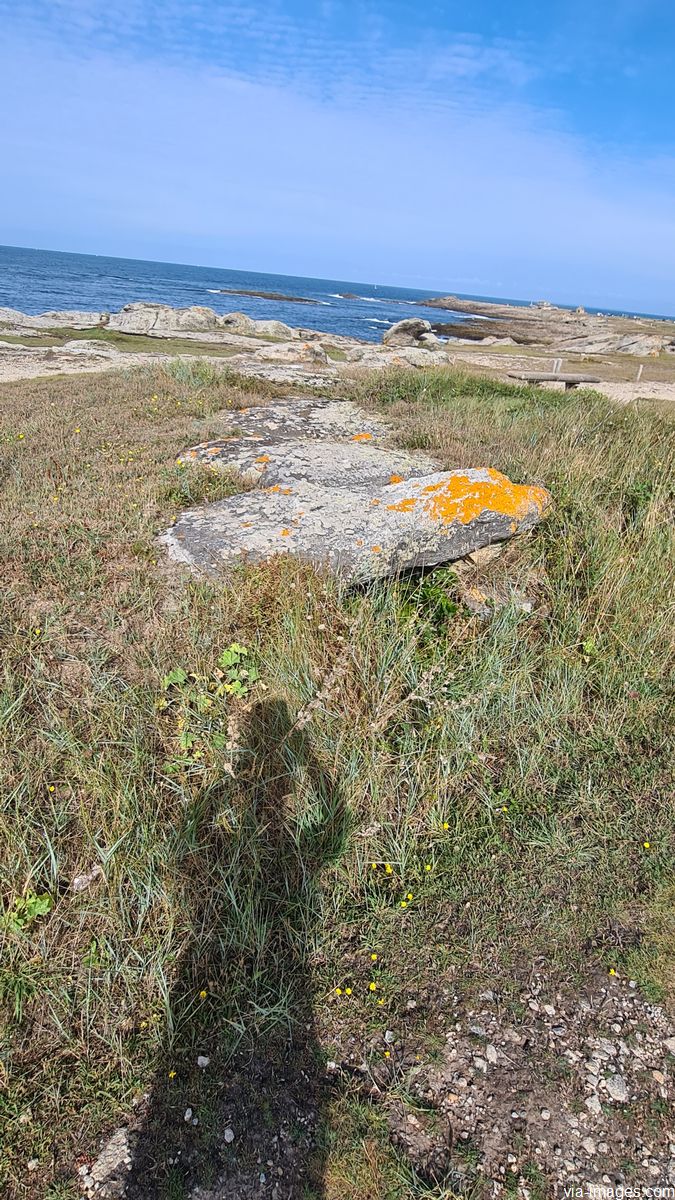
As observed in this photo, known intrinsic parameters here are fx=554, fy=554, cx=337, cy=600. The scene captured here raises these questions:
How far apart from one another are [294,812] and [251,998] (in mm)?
777

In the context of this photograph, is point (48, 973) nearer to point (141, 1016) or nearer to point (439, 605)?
point (141, 1016)

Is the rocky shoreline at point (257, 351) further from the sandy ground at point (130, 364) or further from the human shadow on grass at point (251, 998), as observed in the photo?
the human shadow on grass at point (251, 998)

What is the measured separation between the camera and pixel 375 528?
432 cm

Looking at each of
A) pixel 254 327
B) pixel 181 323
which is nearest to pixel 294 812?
pixel 181 323

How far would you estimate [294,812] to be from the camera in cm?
278

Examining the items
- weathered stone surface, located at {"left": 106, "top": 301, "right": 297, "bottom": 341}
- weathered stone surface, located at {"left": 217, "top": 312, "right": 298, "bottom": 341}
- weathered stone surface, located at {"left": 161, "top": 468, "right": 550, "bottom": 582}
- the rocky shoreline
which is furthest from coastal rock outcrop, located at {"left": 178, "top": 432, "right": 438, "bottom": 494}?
weathered stone surface, located at {"left": 217, "top": 312, "right": 298, "bottom": 341}

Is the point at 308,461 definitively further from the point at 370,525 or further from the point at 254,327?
the point at 254,327

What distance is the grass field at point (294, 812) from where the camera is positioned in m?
2.08

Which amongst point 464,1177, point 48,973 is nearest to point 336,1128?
point 464,1177

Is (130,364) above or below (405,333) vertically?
below

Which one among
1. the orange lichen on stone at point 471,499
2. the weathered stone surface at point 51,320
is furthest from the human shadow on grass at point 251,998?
the weathered stone surface at point 51,320

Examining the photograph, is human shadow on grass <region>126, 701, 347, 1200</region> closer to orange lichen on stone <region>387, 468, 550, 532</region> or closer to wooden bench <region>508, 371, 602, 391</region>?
orange lichen on stone <region>387, 468, 550, 532</region>

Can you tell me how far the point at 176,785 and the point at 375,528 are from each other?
2.42m

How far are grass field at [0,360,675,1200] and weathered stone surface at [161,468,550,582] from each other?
0.24 metres
